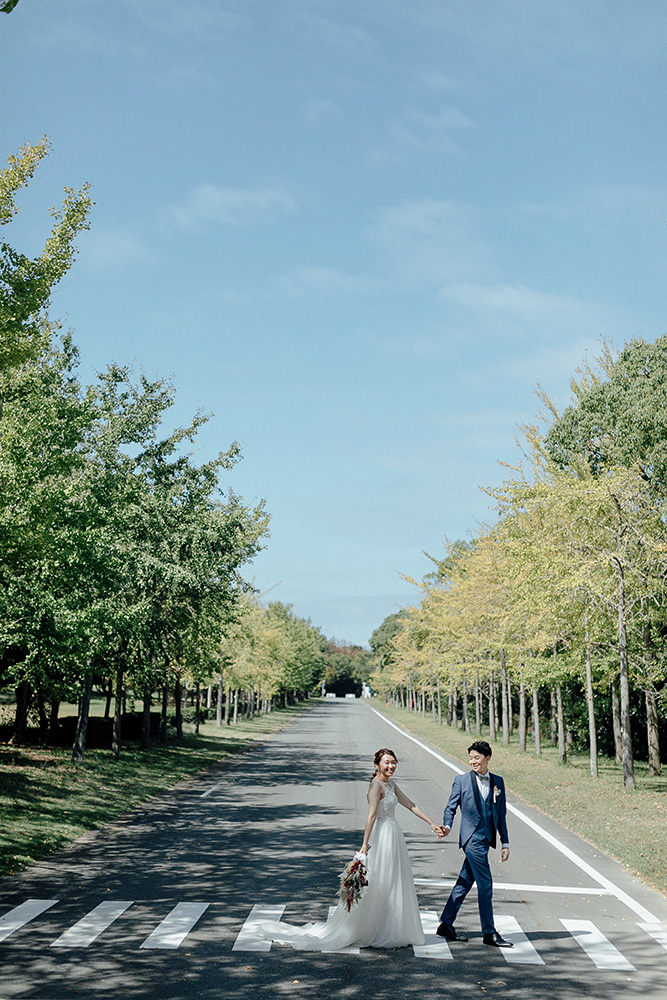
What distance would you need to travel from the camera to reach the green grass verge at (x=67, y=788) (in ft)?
44.1

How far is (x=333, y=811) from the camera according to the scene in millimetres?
17188

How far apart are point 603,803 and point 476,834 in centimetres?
1149

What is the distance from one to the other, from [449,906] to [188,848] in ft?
17.9

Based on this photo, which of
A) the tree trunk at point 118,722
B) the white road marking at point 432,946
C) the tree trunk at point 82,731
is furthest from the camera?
the tree trunk at point 118,722

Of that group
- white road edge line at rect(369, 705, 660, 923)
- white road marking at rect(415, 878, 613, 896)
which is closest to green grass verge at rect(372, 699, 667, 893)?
white road edge line at rect(369, 705, 660, 923)

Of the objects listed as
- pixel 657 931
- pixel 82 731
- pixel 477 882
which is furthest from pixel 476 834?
pixel 82 731

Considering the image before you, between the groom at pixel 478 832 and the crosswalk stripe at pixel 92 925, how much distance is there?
3110mm

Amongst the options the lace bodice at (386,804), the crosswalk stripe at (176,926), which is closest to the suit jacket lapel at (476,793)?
the lace bodice at (386,804)

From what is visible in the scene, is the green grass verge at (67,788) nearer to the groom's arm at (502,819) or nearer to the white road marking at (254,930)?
the white road marking at (254,930)

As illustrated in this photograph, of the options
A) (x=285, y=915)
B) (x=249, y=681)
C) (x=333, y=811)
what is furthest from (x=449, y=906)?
(x=249, y=681)

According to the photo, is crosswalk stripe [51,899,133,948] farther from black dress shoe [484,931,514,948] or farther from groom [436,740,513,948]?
black dress shoe [484,931,514,948]

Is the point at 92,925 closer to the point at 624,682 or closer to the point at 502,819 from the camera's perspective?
the point at 502,819

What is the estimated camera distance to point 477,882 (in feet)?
27.6

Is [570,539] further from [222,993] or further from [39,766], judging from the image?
[222,993]
